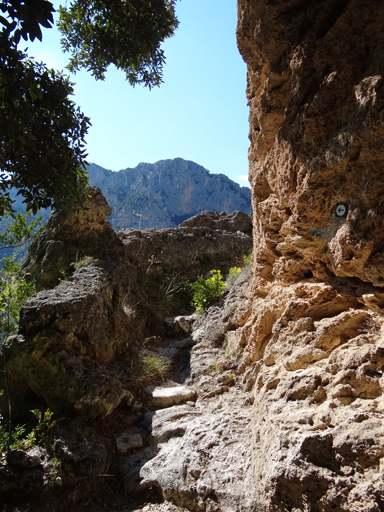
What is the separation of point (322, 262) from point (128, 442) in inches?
118

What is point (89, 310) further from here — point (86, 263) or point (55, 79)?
point (55, 79)

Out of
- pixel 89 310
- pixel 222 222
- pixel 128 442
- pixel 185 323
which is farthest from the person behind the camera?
pixel 222 222

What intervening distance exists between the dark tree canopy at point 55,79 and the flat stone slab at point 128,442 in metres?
2.84

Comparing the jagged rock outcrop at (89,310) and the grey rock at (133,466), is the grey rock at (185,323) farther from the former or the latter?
the grey rock at (133,466)

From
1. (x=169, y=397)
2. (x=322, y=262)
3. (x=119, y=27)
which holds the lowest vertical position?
(x=169, y=397)

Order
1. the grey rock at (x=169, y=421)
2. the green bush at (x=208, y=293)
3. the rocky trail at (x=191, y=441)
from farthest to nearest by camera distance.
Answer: the green bush at (x=208, y=293) < the grey rock at (x=169, y=421) < the rocky trail at (x=191, y=441)

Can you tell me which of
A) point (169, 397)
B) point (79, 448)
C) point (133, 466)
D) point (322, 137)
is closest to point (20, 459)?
point (79, 448)

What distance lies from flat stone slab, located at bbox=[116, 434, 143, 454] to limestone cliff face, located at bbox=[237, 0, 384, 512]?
1.57m

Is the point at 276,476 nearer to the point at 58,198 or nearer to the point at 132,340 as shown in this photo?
the point at 58,198

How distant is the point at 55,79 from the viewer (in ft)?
12.6

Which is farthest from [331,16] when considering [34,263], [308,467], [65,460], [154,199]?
[154,199]

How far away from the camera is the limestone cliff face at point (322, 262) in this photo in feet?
6.31

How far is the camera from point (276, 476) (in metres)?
2.04

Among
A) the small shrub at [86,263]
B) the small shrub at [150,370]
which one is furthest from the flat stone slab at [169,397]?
the small shrub at [86,263]
